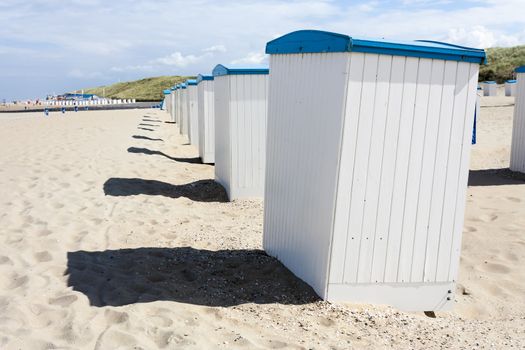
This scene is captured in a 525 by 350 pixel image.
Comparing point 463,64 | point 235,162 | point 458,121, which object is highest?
point 463,64

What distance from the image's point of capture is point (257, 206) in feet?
27.3

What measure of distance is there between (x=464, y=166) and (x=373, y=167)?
751 millimetres

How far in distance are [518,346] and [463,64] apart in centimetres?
197

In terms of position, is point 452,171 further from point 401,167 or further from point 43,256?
point 43,256

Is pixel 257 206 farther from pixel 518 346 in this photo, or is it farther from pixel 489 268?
pixel 518 346

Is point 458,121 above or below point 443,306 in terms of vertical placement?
above

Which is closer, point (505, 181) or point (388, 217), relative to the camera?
point (388, 217)

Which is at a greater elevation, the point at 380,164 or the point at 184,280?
the point at 380,164

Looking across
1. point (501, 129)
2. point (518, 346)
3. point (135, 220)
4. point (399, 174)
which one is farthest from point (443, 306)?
point (501, 129)

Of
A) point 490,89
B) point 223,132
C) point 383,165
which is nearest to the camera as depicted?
point 383,165

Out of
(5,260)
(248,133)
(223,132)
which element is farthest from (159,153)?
(5,260)

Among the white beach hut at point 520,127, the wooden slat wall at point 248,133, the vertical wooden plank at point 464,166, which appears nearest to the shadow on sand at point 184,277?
the vertical wooden plank at point 464,166

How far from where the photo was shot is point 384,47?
3.83 meters

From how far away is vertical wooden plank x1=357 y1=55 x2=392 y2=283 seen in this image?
3936 millimetres
